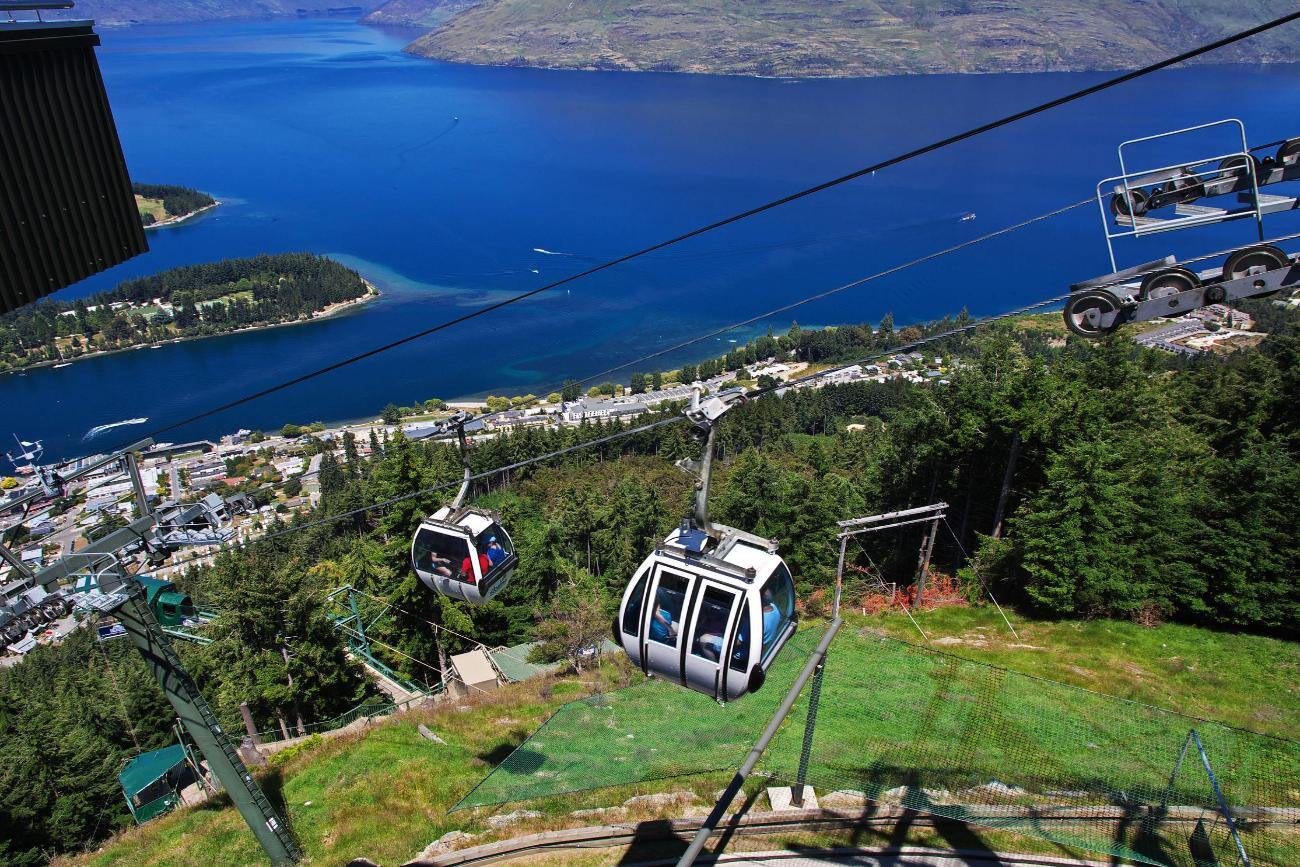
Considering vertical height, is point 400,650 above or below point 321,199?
below

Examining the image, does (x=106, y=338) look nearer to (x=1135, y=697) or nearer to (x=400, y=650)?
(x=400, y=650)

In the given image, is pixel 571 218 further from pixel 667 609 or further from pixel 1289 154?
pixel 667 609

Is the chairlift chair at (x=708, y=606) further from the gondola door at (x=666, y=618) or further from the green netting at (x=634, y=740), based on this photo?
the green netting at (x=634, y=740)

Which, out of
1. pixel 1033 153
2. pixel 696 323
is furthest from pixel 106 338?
pixel 1033 153

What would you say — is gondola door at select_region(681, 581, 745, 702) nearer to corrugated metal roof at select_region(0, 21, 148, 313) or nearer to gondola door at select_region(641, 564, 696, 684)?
gondola door at select_region(641, 564, 696, 684)

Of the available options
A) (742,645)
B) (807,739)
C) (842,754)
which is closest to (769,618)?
(742,645)

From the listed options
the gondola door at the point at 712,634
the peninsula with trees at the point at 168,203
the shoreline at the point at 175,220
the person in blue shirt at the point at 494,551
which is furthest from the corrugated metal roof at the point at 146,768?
the peninsula with trees at the point at 168,203
